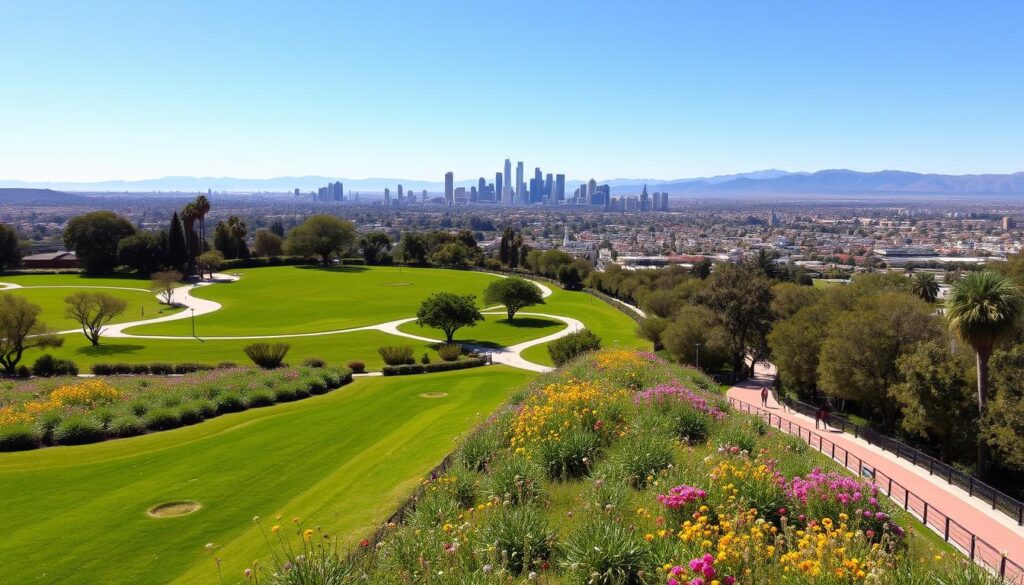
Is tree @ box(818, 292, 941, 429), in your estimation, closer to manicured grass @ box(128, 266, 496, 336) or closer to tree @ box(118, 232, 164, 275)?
manicured grass @ box(128, 266, 496, 336)

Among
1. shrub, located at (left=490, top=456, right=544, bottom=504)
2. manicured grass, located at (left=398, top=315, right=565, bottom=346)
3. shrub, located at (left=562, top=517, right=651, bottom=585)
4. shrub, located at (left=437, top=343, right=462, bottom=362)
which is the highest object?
shrub, located at (left=562, top=517, right=651, bottom=585)

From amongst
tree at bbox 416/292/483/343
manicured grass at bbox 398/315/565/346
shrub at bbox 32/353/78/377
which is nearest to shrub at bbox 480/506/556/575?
shrub at bbox 32/353/78/377

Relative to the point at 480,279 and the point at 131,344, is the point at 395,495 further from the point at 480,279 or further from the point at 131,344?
the point at 480,279

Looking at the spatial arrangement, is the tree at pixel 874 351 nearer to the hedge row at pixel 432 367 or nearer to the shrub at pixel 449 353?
the hedge row at pixel 432 367

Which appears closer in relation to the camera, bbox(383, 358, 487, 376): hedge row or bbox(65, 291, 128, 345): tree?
bbox(383, 358, 487, 376): hedge row

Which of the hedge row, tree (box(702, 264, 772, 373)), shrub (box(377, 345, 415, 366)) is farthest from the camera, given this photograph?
shrub (box(377, 345, 415, 366))

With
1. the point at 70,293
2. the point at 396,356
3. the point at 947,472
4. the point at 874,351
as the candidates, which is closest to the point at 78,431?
the point at 396,356

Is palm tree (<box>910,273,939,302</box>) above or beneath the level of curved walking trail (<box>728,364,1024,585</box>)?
above

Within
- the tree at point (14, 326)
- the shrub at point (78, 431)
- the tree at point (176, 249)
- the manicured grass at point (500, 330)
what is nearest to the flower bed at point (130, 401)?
the shrub at point (78, 431)

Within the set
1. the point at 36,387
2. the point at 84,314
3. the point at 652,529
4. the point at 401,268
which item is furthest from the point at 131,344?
the point at 401,268
